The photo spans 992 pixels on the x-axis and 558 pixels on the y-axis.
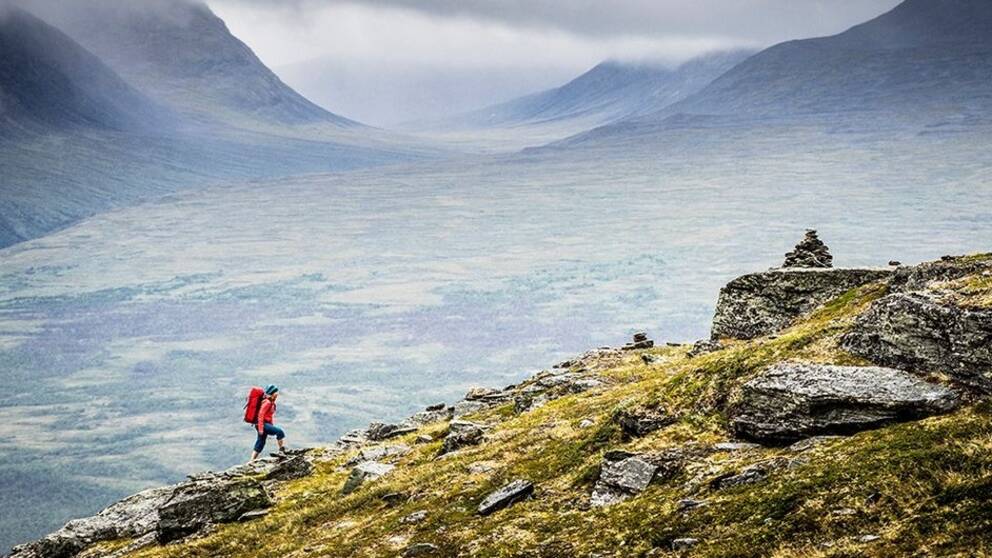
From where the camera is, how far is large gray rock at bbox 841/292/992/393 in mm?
19719

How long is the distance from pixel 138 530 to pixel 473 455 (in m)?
16.4

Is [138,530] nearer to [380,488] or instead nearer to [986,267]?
[380,488]

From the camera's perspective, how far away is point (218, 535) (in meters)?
31.3

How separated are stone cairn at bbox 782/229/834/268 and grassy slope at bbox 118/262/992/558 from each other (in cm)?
1026

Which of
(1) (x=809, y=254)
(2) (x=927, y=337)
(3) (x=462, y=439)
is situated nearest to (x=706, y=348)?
(1) (x=809, y=254)

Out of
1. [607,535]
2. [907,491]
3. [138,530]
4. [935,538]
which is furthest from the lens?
[138,530]

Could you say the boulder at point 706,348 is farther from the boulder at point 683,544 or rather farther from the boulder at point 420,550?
the boulder at point 683,544

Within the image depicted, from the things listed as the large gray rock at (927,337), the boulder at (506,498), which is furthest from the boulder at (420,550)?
the large gray rock at (927,337)

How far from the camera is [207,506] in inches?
1325

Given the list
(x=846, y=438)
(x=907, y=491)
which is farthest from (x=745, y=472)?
(x=907, y=491)

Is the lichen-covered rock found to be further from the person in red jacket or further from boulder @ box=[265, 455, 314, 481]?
the person in red jacket

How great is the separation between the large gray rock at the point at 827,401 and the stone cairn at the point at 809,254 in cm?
2090

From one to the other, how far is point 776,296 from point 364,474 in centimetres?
1974

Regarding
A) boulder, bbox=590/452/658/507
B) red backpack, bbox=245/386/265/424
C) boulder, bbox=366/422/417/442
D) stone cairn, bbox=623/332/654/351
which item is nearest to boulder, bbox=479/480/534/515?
boulder, bbox=590/452/658/507
